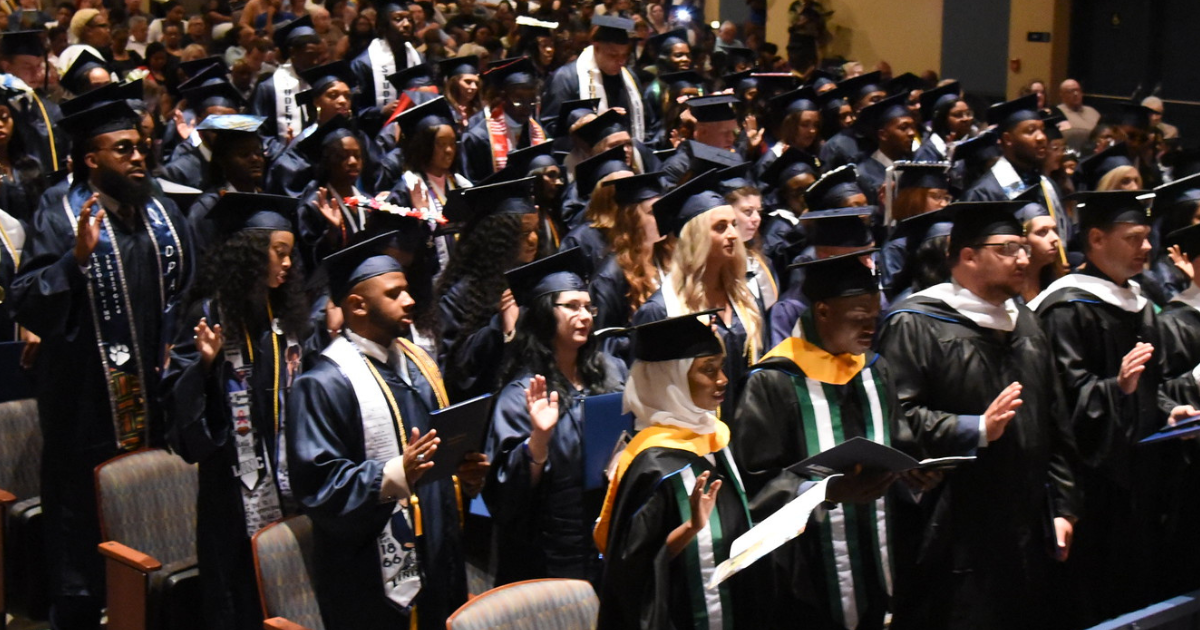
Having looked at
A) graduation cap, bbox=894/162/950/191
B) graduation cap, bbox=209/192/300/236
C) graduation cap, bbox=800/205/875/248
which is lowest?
graduation cap, bbox=800/205/875/248

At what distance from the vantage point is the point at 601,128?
7586 millimetres

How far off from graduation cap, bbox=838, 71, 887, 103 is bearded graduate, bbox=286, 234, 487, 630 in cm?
656

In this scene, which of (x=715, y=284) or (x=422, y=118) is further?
(x=422, y=118)

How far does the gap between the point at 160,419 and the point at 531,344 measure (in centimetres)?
183

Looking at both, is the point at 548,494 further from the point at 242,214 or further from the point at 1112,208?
the point at 1112,208

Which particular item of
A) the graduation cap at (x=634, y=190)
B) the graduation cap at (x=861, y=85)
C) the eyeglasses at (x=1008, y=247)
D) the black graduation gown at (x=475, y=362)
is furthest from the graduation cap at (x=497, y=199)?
the graduation cap at (x=861, y=85)

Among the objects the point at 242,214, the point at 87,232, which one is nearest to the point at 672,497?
the point at 242,214

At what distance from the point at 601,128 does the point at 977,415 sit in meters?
3.55

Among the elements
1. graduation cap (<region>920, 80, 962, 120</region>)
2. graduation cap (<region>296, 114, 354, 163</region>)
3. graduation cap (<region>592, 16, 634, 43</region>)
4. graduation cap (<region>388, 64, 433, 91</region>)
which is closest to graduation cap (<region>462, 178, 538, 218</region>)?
graduation cap (<region>296, 114, 354, 163</region>)

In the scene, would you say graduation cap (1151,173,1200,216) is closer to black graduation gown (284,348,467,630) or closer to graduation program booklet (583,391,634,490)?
graduation program booklet (583,391,634,490)

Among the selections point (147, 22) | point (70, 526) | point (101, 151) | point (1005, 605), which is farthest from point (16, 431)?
point (147, 22)

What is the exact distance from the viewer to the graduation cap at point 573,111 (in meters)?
8.55

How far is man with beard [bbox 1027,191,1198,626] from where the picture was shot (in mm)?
5020

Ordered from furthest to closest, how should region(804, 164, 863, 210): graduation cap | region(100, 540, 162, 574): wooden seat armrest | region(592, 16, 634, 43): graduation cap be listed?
region(592, 16, 634, 43): graduation cap → region(804, 164, 863, 210): graduation cap → region(100, 540, 162, 574): wooden seat armrest
